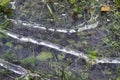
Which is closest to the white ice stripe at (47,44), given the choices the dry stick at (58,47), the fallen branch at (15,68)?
the dry stick at (58,47)

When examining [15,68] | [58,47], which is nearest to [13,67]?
[15,68]

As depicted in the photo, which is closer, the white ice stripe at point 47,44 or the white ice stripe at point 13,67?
the white ice stripe at point 13,67

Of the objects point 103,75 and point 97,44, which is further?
point 97,44

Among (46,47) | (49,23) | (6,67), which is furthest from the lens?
(49,23)

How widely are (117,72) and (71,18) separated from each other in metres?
1.31

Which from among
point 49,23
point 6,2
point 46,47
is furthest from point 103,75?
point 6,2

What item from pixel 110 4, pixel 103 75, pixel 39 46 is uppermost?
pixel 110 4

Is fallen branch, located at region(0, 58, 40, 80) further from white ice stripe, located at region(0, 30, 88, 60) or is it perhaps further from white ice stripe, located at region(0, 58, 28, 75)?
white ice stripe, located at region(0, 30, 88, 60)

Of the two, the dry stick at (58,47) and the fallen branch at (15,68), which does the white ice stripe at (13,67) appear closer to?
the fallen branch at (15,68)

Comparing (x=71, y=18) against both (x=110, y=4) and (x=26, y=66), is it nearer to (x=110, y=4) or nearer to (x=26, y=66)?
(x=110, y=4)

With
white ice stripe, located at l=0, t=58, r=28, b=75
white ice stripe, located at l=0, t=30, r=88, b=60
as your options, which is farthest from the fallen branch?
white ice stripe, located at l=0, t=30, r=88, b=60

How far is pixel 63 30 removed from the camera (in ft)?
14.9

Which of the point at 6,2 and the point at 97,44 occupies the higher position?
the point at 6,2

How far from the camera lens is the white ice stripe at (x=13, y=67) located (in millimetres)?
3929
